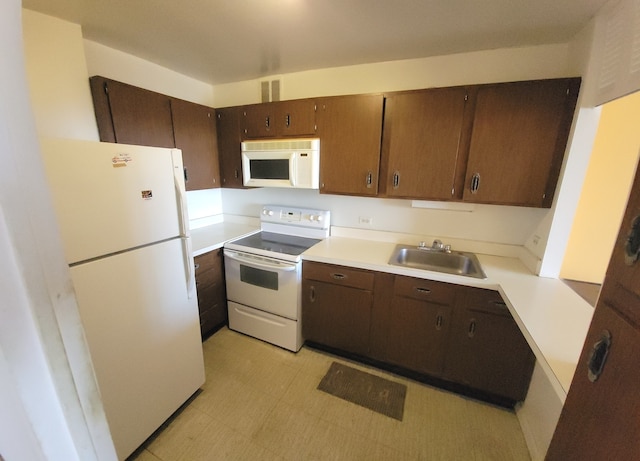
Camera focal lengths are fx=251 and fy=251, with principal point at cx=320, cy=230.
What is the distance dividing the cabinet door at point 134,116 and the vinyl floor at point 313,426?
189 cm

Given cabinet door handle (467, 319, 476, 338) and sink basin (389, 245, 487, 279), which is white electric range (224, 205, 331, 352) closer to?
sink basin (389, 245, 487, 279)

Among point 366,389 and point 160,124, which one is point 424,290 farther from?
point 160,124

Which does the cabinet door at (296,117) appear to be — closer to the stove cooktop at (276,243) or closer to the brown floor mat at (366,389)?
the stove cooktop at (276,243)

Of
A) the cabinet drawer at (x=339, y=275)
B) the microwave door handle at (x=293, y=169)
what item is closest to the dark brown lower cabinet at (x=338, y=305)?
the cabinet drawer at (x=339, y=275)

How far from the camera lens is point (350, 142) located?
6.59 ft

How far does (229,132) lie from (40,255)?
7.64ft

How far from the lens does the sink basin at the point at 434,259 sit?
202cm

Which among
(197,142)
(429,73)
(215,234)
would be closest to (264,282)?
(215,234)

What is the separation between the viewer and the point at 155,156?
1.35 metres

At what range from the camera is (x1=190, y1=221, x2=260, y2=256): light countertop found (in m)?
2.19

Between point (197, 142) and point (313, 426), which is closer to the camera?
point (313, 426)

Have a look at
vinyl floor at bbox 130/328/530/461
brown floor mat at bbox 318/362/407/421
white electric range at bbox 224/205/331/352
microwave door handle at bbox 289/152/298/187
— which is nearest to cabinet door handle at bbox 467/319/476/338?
vinyl floor at bbox 130/328/530/461

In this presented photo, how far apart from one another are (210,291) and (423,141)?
219 centimetres

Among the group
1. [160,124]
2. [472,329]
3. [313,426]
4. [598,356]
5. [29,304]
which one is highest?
[160,124]
